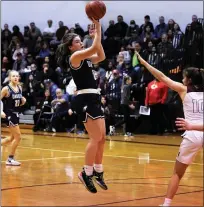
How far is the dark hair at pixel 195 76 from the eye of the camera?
19.9 feet

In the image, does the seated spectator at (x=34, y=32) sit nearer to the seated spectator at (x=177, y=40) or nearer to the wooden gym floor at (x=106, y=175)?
the seated spectator at (x=177, y=40)

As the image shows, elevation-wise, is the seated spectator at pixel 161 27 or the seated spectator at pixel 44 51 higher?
the seated spectator at pixel 161 27

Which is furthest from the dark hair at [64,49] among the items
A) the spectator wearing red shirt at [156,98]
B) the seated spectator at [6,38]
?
the seated spectator at [6,38]

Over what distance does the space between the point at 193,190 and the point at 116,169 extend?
2232 mm

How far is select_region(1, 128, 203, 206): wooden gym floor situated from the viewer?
7.98m

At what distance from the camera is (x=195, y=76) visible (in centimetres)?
608

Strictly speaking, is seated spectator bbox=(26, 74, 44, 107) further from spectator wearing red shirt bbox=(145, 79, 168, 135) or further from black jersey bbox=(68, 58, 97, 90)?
black jersey bbox=(68, 58, 97, 90)

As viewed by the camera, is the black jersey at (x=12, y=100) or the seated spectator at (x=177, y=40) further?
the seated spectator at (x=177, y=40)

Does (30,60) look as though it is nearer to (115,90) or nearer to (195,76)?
(115,90)

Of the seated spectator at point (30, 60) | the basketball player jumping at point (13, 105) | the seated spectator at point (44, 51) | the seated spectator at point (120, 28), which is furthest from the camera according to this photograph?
the seated spectator at point (44, 51)

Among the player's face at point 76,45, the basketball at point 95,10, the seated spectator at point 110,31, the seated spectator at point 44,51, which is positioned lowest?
the seated spectator at point 44,51

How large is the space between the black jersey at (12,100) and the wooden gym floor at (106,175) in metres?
1.14

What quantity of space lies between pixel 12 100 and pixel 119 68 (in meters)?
7.27

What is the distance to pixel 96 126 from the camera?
5828 mm
